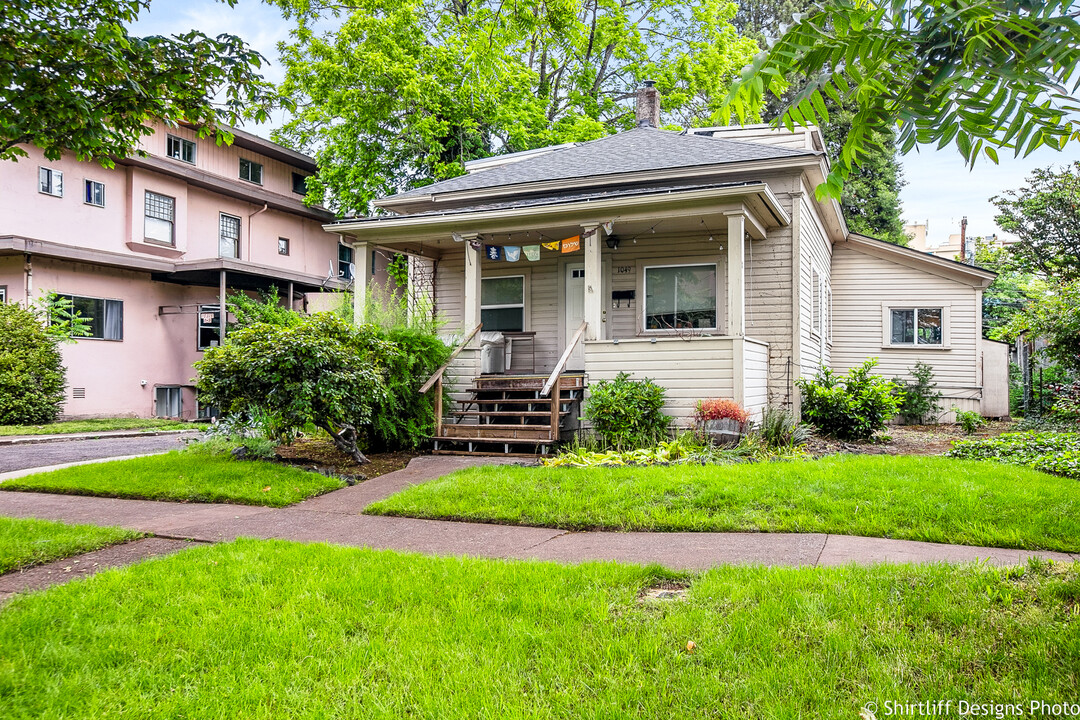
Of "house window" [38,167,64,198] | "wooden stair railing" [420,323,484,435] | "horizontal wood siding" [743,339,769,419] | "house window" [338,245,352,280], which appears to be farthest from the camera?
"house window" [338,245,352,280]

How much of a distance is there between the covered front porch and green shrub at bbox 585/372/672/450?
39cm

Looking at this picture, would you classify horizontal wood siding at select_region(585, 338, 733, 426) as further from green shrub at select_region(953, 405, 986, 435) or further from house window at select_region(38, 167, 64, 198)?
house window at select_region(38, 167, 64, 198)

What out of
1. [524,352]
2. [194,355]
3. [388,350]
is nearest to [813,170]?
[524,352]

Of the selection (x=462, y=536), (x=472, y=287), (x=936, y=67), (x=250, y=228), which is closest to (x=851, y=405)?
(x=472, y=287)

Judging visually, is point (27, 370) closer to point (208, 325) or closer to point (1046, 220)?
point (208, 325)

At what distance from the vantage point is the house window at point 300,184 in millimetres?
25312

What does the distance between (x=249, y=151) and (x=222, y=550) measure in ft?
70.2

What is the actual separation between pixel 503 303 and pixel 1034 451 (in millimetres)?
8793

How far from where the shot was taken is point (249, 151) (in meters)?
23.2

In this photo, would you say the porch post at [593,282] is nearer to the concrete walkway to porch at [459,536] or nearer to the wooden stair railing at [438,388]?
the wooden stair railing at [438,388]

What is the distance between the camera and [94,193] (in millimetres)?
18469

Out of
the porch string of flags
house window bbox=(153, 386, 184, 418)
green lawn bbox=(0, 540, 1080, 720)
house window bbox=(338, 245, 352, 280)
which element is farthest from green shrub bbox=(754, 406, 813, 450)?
house window bbox=(338, 245, 352, 280)

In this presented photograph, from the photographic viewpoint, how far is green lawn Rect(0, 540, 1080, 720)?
2637mm

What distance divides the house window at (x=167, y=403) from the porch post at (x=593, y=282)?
1429 cm
